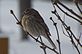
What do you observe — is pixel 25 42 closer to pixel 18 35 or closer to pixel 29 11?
pixel 18 35

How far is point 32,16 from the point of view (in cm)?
85

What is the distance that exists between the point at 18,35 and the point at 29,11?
425cm

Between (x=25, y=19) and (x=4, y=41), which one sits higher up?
(x=25, y=19)

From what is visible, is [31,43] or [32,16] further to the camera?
[31,43]

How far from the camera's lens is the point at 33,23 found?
2.91 ft

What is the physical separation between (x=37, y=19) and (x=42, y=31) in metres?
0.04

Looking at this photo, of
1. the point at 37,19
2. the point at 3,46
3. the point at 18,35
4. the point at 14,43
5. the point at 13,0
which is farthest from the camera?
the point at 13,0

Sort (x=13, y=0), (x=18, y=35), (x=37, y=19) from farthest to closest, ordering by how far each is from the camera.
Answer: (x=13, y=0) < (x=18, y=35) < (x=37, y=19)

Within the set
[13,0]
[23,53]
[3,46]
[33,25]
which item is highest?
[33,25]

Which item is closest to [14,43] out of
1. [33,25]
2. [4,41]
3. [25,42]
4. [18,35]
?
[25,42]

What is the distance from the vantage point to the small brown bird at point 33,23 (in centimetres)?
82

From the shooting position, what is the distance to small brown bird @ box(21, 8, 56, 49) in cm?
82

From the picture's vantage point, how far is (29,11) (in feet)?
2.85

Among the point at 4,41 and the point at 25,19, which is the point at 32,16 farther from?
the point at 4,41
